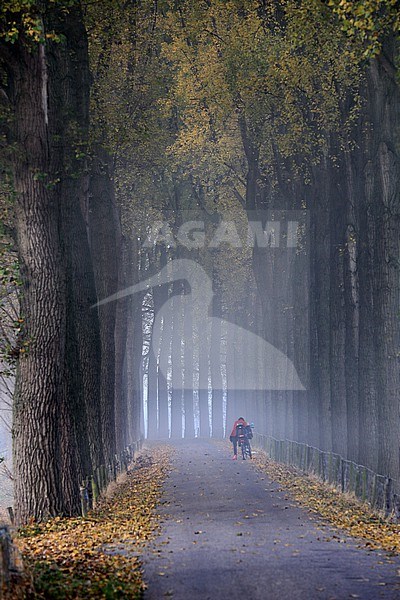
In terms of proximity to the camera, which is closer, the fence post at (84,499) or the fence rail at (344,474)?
the fence post at (84,499)

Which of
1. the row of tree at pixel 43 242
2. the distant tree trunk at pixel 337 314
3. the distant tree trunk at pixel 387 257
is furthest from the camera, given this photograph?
the distant tree trunk at pixel 337 314

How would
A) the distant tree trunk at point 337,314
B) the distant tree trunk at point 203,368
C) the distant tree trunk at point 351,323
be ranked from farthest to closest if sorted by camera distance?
the distant tree trunk at point 203,368, the distant tree trunk at point 337,314, the distant tree trunk at point 351,323

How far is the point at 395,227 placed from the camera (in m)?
22.3

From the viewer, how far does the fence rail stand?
71.7 ft

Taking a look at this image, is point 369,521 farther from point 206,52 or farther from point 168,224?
point 168,224

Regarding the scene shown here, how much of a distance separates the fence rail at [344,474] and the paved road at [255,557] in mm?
1739

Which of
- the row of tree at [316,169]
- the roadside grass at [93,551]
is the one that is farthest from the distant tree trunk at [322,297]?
the roadside grass at [93,551]

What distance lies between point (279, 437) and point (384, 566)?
31.6 m

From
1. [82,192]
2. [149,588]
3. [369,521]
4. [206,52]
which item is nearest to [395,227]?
[369,521]

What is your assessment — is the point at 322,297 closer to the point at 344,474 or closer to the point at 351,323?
the point at 351,323

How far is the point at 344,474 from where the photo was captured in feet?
89.9

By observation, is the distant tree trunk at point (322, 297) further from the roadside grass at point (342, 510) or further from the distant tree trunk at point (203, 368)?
the distant tree trunk at point (203, 368)

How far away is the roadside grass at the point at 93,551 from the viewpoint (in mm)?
11984

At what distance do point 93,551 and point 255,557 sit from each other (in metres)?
2.58
